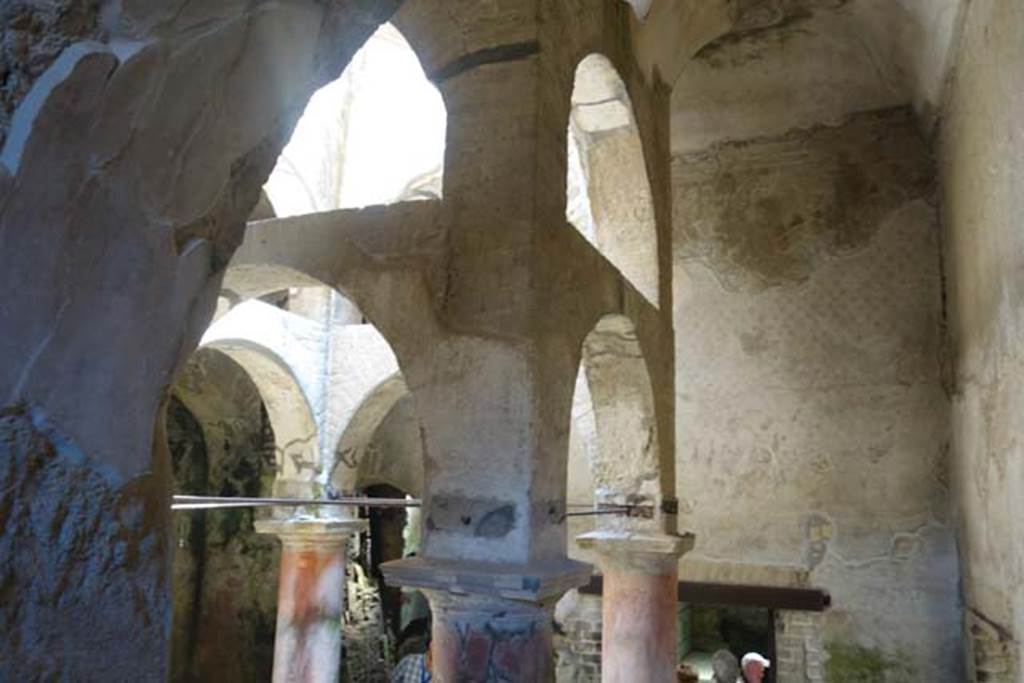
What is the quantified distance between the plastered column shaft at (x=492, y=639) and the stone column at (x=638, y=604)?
78.4 inches

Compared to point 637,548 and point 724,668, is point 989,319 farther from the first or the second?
point 724,668

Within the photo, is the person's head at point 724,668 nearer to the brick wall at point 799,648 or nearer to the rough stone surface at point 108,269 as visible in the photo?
the brick wall at point 799,648

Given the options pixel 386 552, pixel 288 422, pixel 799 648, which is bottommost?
pixel 799 648

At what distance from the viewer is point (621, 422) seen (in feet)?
17.8

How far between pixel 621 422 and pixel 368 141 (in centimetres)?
486

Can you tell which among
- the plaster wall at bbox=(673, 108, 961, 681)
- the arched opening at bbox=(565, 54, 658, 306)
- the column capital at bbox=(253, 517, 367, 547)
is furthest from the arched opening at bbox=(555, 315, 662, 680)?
the plaster wall at bbox=(673, 108, 961, 681)

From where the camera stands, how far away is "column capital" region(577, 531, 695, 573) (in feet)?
17.6

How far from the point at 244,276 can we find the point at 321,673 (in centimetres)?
369

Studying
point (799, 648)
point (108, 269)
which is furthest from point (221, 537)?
point (108, 269)

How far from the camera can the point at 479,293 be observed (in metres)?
3.54

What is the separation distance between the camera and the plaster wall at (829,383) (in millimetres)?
6988

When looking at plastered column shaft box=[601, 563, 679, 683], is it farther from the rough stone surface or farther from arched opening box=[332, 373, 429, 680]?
the rough stone surface

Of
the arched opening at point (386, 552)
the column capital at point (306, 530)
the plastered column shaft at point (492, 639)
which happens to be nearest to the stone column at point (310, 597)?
the column capital at point (306, 530)

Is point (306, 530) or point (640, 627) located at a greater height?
point (306, 530)
